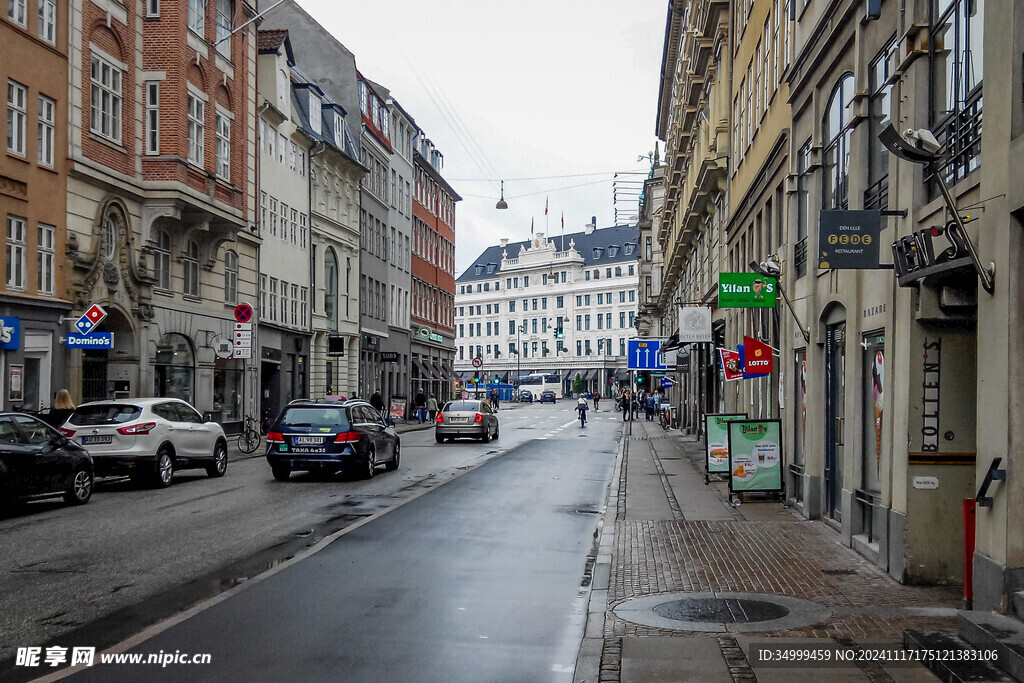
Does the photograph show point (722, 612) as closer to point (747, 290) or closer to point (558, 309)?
point (747, 290)

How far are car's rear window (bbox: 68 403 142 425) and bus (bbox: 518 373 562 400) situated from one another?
360ft

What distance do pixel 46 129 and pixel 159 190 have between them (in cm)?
473

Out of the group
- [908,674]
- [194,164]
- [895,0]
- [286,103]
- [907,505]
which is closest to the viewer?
[908,674]

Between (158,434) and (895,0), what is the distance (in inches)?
556

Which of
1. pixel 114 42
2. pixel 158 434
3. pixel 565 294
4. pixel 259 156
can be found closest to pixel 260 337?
pixel 259 156

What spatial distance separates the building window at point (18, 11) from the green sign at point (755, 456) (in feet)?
59.3

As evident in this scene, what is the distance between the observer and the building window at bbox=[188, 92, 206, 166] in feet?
105

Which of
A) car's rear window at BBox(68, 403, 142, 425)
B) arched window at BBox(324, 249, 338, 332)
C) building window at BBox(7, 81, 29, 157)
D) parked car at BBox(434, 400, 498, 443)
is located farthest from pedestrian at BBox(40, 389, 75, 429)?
arched window at BBox(324, 249, 338, 332)

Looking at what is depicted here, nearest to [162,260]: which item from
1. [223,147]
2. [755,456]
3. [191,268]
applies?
[191,268]

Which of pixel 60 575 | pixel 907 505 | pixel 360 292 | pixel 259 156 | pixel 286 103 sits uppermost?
pixel 286 103

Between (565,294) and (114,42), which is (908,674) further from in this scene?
(565,294)

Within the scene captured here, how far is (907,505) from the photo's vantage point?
10039 mm

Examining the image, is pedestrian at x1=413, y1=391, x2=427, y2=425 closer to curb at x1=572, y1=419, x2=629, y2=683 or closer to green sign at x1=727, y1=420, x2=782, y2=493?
curb at x1=572, y1=419, x2=629, y2=683

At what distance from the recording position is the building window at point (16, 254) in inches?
931
